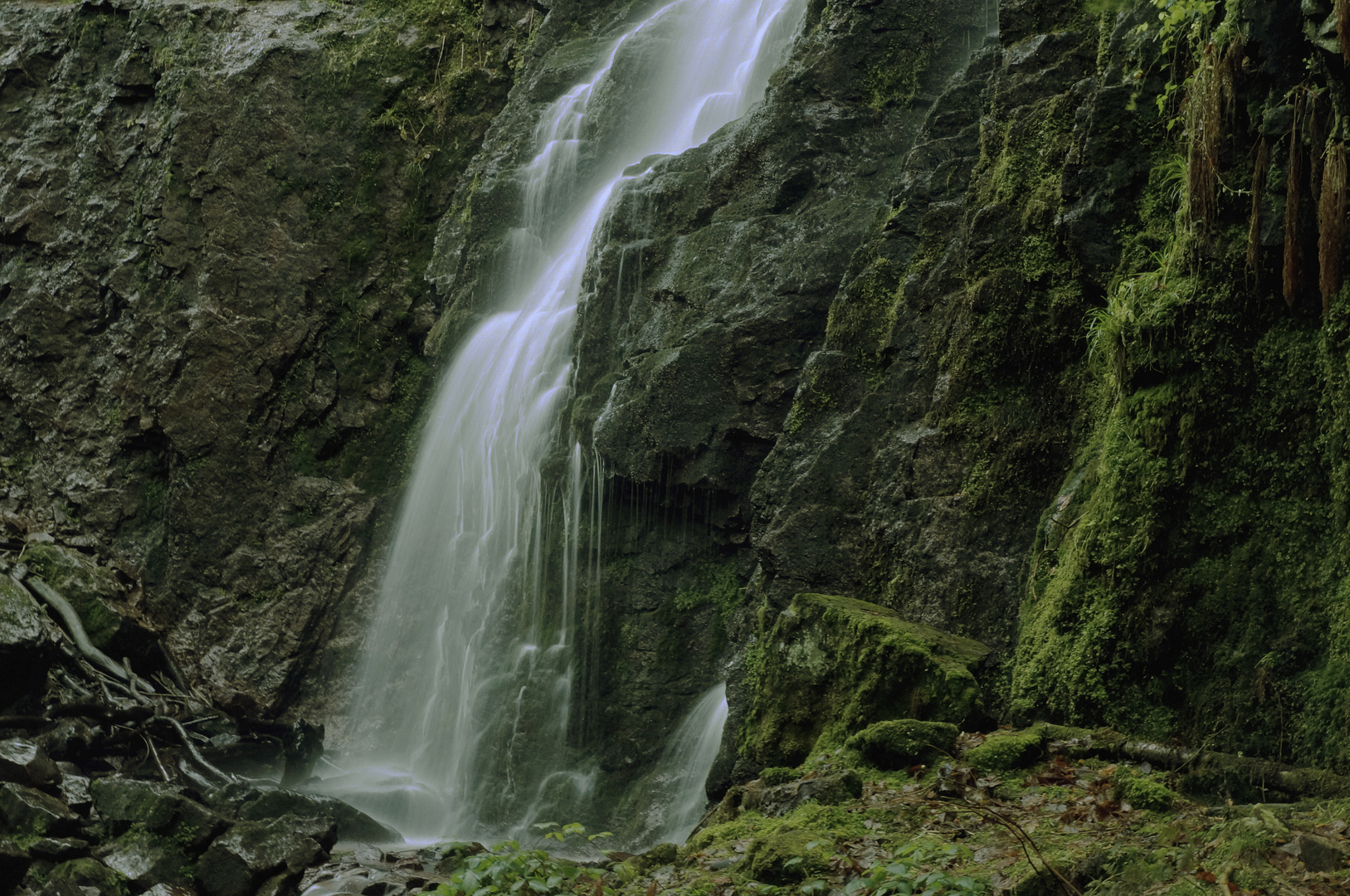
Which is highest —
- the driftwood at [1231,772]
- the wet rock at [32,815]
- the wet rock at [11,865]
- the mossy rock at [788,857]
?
the driftwood at [1231,772]

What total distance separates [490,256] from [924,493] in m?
8.97

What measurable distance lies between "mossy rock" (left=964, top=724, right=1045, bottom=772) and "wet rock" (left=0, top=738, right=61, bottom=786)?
8328 millimetres

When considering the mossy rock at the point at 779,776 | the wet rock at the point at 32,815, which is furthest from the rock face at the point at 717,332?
the wet rock at the point at 32,815

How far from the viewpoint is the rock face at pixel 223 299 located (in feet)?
50.8

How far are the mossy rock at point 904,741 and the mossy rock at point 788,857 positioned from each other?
114cm

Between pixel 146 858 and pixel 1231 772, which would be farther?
pixel 146 858

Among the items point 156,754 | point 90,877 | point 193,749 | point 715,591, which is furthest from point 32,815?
point 715,591

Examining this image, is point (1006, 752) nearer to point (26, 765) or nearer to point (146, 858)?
point (146, 858)

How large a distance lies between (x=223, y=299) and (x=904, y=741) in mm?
13813

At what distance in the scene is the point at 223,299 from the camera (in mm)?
16234

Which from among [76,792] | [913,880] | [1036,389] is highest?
[1036,389]

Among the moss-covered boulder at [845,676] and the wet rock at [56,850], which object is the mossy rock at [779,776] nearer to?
the moss-covered boulder at [845,676]

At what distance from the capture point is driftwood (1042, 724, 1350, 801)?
4.29 metres

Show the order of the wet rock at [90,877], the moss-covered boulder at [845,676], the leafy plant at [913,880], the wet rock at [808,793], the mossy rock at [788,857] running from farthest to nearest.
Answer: the wet rock at [90,877] < the moss-covered boulder at [845,676] < the wet rock at [808,793] < the mossy rock at [788,857] < the leafy plant at [913,880]
